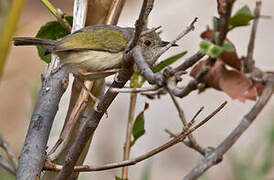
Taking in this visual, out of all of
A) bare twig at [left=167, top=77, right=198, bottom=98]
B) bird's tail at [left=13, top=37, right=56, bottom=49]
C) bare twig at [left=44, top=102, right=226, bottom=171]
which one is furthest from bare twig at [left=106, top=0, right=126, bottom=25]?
bare twig at [left=167, top=77, right=198, bottom=98]

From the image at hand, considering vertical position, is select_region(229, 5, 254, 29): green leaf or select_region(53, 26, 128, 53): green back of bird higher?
select_region(53, 26, 128, 53): green back of bird

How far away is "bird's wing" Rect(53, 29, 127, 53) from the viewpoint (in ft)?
7.00

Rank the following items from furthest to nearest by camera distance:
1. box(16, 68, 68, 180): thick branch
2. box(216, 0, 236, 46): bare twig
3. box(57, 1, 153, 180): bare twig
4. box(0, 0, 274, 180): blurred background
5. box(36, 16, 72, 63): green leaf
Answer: box(0, 0, 274, 180): blurred background < box(36, 16, 72, 63): green leaf < box(16, 68, 68, 180): thick branch < box(57, 1, 153, 180): bare twig < box(216, 0, 236, 46): bare twig

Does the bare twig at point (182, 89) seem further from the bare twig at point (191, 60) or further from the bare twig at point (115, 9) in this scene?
the bare twig at point (115, 9)

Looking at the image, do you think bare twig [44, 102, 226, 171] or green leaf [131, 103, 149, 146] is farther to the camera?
green leaf [131, 103, 149, 146]

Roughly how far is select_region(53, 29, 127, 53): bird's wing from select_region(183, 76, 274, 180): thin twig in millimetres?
1123

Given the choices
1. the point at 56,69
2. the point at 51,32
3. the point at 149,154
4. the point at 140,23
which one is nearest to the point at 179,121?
the point at 51,32

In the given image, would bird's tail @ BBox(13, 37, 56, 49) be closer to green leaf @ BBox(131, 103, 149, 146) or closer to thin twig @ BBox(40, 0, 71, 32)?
thin twig @ BBox(40, 0, 71, 32)

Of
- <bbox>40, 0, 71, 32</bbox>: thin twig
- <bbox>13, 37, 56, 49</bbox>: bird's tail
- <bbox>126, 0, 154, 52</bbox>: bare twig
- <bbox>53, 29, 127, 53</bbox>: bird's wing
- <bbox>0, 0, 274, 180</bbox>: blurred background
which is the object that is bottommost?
<bbox>0, 0, 274, 180</bbox>: blurred background

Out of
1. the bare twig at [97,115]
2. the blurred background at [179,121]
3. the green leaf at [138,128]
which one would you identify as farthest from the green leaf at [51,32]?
the blurred background at [179,121]

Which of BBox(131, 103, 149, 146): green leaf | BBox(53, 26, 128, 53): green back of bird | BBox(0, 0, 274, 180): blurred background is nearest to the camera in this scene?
BBox(131, 103, 149, 146): green leaf

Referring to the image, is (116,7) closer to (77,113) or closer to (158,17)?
(77,113)

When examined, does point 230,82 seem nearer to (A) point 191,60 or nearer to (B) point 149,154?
(A) point 191,60

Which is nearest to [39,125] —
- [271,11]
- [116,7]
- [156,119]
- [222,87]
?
[116,7]
